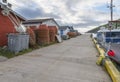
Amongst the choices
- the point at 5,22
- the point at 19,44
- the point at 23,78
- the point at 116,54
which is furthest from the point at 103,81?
the point at 5,22

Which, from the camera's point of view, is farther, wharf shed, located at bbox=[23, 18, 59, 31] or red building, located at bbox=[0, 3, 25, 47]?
wharf shed, located at bbox=[23, 18, 59, 31]

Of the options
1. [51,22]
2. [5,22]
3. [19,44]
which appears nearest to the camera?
[19,44]

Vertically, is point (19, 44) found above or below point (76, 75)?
above

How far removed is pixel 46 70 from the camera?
330 inches

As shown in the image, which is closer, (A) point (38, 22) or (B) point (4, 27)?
(B) point (4, 27)

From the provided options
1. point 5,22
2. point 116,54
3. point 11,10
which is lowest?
point 116,54

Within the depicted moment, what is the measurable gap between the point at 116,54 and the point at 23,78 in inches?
179

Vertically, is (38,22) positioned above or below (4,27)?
above

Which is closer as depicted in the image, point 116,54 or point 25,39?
point 116,54

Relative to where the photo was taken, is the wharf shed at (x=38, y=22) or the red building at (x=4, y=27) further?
the wharf shed at (x=38, y=22)

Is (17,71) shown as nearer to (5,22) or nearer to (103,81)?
(103,81)

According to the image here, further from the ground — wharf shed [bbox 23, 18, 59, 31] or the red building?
wharf shed [bbox 23, 18, 59, 31]

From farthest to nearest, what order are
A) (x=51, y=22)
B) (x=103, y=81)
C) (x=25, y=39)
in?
(x=51, y=22)
(x=25, y=39)
(x=103, y=81)

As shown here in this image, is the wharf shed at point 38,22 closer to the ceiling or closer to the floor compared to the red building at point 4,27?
closer to the ceiling
